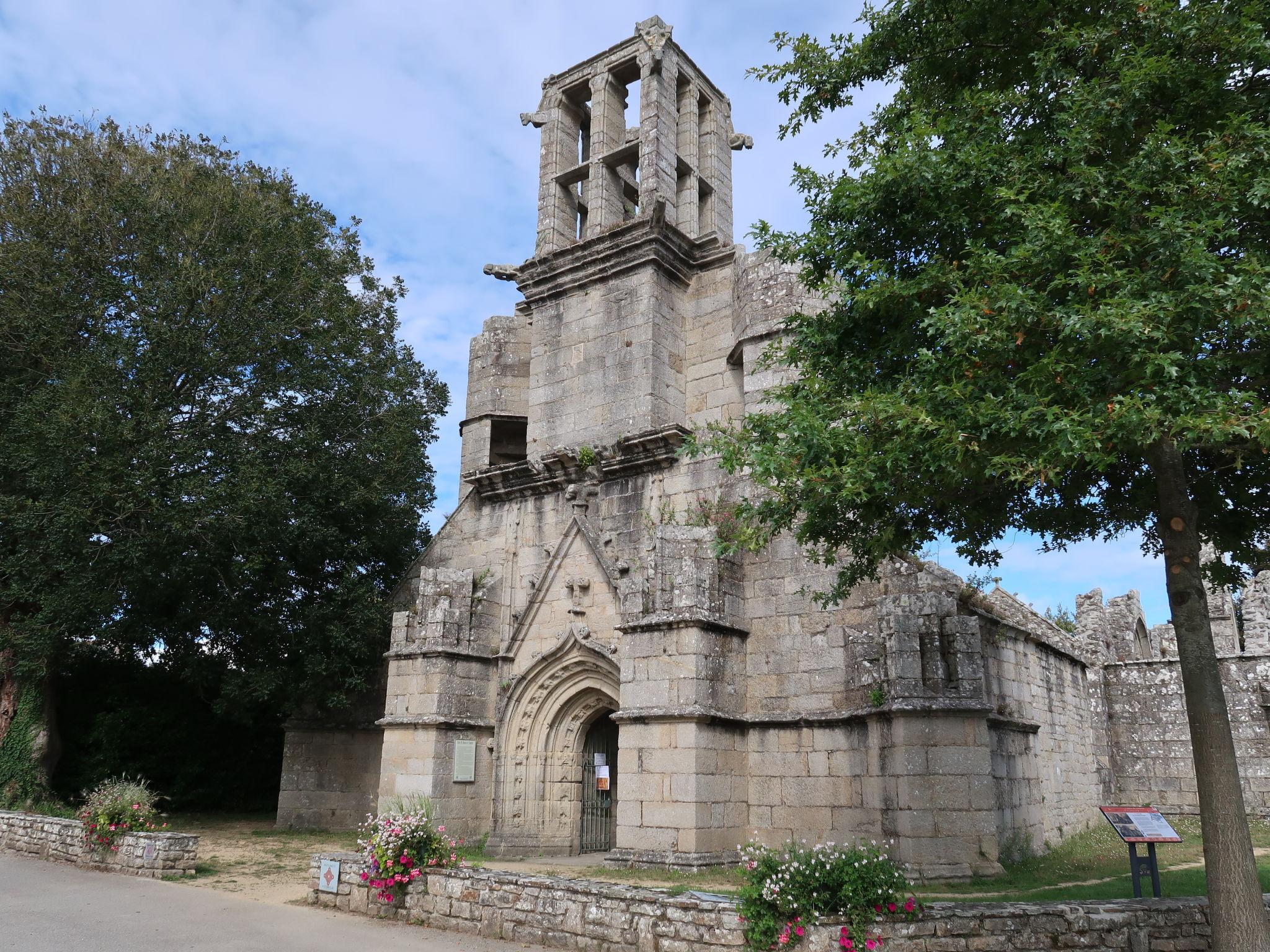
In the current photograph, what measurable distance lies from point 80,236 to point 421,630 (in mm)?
8671

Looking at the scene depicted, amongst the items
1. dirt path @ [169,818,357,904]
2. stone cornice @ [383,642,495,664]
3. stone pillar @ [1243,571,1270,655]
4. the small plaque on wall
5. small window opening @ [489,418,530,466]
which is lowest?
dirt path @ [169,818,357,904]

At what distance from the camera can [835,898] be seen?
6.23 metres

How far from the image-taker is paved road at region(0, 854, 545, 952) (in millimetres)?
7223

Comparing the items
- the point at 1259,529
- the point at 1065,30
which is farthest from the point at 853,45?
the point at 1259,529

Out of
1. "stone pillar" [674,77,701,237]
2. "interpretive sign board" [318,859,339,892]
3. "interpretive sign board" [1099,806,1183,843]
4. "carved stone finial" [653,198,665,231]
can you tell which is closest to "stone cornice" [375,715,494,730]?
"interpretive sign board" [318,859,339,892]

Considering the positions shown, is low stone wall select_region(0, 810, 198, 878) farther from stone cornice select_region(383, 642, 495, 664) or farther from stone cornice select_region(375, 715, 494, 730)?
stone cornice select_region(383, 642, 495, 664)

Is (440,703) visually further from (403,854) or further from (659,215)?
(659,215)

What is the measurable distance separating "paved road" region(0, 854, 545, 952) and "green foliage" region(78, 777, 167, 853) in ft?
2.99

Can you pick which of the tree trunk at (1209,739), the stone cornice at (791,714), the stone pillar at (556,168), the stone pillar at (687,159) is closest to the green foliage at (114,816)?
the stone cornice at (791,714)

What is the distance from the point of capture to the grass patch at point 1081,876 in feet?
28.7

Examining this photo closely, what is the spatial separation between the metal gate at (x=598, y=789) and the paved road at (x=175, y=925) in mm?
5058

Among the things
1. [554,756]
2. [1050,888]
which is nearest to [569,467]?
[554,756]

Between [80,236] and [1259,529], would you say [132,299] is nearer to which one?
[80,236]

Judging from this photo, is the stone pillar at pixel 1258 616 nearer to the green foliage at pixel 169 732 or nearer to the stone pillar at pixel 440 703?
the stone pillar at pixel 440 703
